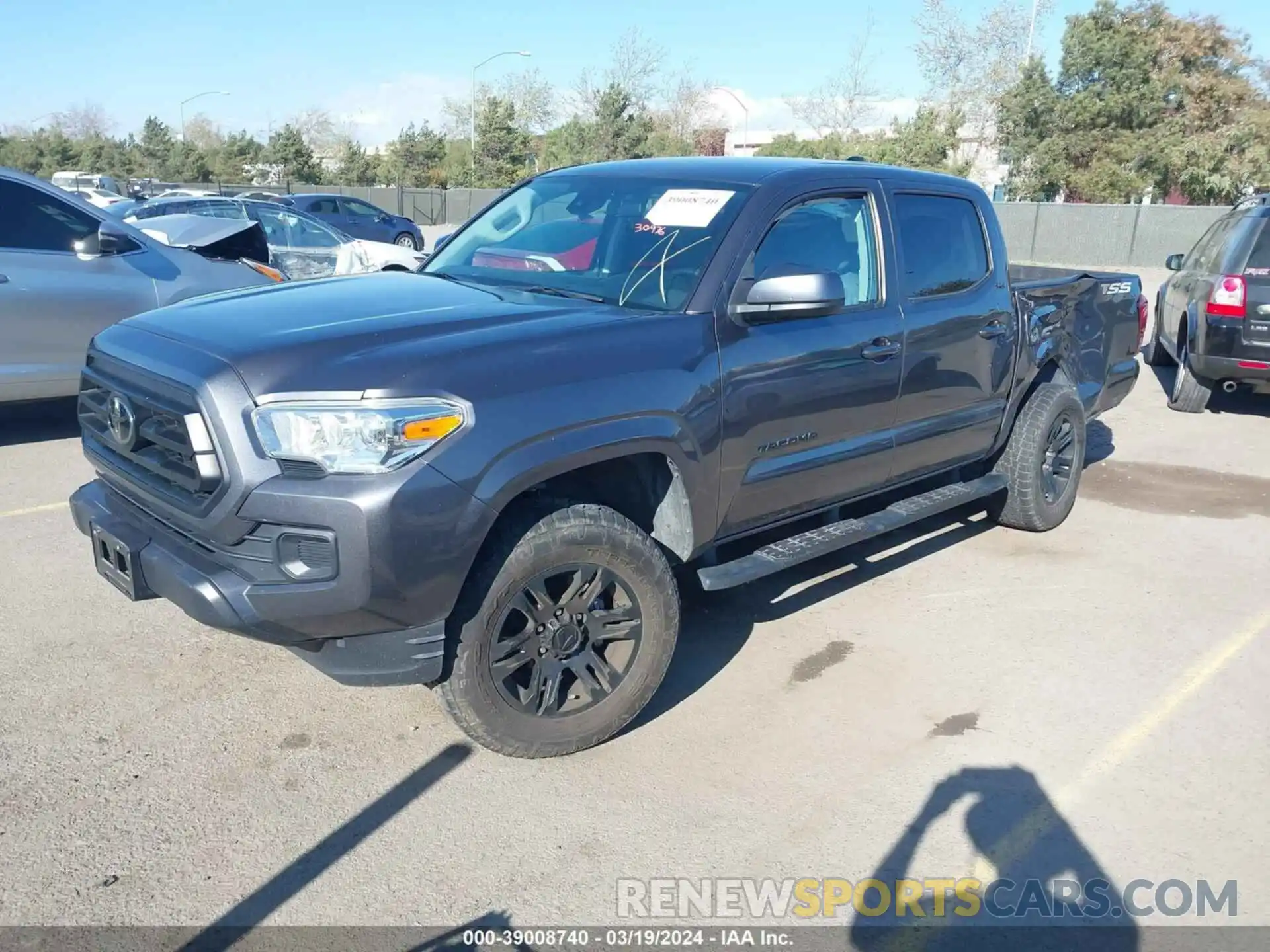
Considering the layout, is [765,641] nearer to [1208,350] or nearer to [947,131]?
[1208,350]

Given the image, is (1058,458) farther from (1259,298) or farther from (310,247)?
(310,247)

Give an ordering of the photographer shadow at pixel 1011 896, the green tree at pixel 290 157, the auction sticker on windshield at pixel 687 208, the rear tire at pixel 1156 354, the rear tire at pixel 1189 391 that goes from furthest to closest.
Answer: the green tree at pixel 290 157 < the rear tire at pixel 1156 354 < the rear tire at pixel 1189 391 < the auction sticker on windshield at pixel 687 208 < the photographer shadow at pixel 1011 896

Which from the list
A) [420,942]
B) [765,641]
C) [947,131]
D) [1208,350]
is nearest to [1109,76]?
[947,131]

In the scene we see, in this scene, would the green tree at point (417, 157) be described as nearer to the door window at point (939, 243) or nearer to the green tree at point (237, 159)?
the green tree at point (237, 159)

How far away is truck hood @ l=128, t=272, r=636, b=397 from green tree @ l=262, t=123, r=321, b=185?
59119 millimetres

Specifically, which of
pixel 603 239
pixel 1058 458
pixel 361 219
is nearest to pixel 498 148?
pixel 361 219

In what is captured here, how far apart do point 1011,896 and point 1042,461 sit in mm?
3379

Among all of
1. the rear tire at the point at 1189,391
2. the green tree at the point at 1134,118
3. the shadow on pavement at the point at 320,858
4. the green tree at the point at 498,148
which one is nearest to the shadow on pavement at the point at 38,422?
the shadow on pavement at the point at 320,858

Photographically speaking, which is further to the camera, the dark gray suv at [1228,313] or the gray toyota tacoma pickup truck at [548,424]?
the dark gray suv at [1228,313]

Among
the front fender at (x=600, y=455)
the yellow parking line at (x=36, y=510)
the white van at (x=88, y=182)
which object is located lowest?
the yellow parking line at (x=36, y=510)

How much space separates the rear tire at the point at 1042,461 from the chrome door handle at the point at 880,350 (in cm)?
164

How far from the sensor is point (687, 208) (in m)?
4.19

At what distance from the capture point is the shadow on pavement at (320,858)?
271cm

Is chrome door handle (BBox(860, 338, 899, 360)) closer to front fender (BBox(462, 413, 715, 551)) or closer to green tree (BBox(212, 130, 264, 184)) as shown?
front fender (BBox(462, 413, 715, 551))
